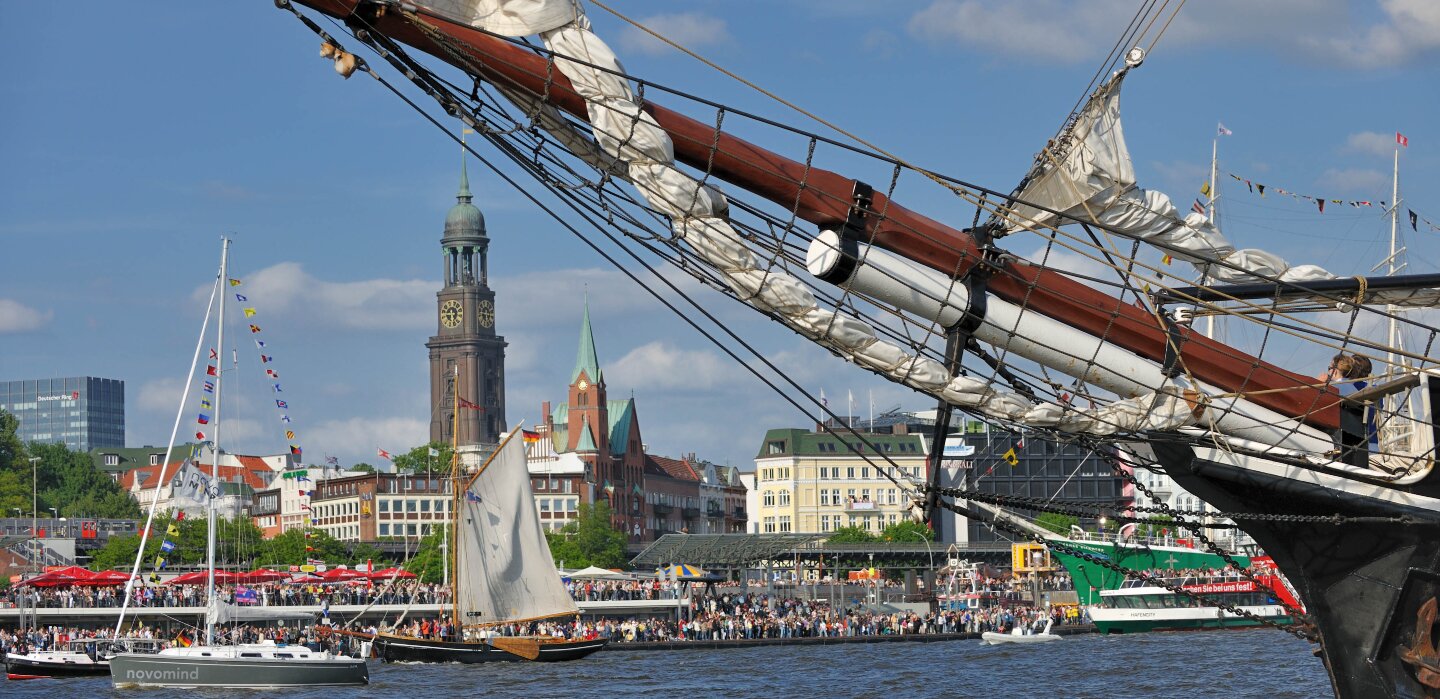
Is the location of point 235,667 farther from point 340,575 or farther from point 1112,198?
point 1112,198

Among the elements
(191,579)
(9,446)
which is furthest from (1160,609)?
(9,446)

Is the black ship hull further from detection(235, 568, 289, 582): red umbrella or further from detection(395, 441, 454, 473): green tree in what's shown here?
detection(395, 441, 454, 473): green tree

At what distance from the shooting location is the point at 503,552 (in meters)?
62.8

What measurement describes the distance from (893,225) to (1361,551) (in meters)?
6.88

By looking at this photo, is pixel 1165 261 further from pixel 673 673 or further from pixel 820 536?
pixel 820 536

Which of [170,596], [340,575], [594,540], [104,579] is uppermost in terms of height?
[594,540]

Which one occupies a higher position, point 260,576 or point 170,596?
point 260,576

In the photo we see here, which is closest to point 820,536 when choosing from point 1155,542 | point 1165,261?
point 1155,542

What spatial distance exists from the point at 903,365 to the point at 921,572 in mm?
120815

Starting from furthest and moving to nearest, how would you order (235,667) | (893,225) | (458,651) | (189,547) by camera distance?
(189,547) → (458,651) → (235,667) → (893,225)

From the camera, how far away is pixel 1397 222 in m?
66.3

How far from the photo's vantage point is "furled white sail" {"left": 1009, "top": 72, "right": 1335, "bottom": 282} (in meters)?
19.4

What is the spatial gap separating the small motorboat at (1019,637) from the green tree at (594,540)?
175 ft

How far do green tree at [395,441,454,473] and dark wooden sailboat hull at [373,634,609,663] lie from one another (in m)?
106
